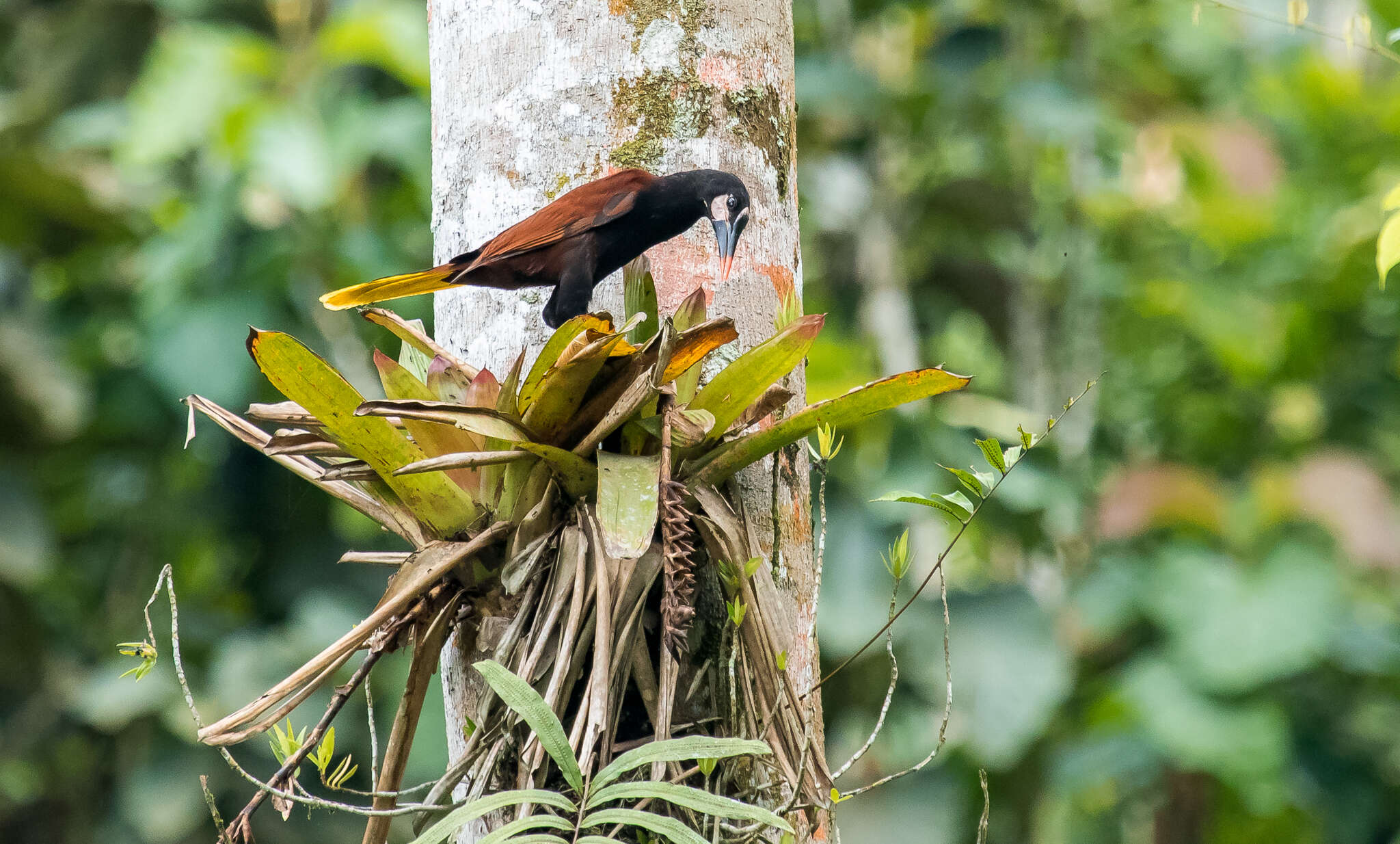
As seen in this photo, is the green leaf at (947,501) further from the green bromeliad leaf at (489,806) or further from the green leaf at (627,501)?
the green bromeliad leaf at (489,806)

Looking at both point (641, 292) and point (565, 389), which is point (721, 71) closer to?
point (641, 292)

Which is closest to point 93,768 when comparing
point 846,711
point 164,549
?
point 164,549

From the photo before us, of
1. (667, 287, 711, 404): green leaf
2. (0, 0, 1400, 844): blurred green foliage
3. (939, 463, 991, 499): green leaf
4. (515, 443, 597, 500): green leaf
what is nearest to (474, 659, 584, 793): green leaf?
(515, 443, 597, 500): green leaf

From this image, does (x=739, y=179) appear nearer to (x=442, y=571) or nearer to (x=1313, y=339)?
(x=442, y=571)

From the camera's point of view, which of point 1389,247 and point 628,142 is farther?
point 1389,247

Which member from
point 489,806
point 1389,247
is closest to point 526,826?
point 489,806

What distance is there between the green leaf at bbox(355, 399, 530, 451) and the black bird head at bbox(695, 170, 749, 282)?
0.26 m

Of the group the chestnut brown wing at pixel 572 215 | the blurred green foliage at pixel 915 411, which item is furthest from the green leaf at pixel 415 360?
the blurred green foliage at pixel 915 411

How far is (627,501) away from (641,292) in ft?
0.69

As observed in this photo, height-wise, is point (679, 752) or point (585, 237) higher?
point (585, 237)

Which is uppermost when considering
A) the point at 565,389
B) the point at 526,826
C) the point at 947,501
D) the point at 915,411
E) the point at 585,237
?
the point at 585,237

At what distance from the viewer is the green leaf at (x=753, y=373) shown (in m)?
1.00

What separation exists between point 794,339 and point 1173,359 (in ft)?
13.0

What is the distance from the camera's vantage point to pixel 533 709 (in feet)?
2.87
